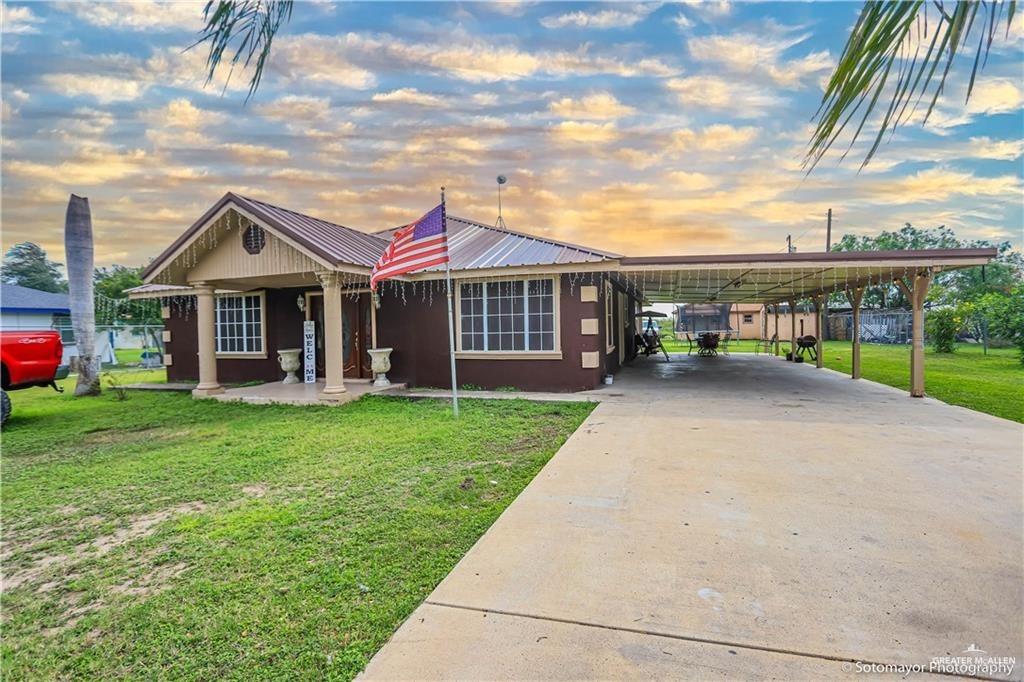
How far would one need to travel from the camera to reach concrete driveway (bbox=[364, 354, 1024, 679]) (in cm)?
198

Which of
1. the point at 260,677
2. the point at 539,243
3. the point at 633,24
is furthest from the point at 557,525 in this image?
the point at 539,243

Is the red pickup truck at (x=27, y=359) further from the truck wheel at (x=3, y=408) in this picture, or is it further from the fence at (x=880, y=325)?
the fence at (x=880, y=325)

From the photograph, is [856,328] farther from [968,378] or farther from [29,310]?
[29,310]

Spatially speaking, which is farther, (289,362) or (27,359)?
(289,362)

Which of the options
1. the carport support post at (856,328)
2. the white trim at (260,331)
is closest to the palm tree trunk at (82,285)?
the white trim at (260,331)

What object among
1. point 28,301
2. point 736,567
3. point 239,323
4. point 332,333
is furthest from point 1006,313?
point 28,301

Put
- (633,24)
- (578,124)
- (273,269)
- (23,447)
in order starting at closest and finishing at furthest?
(23,447) < (633,24) < (273,269) < (578,124)

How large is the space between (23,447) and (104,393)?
18.5 feet

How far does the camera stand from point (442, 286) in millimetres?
10000

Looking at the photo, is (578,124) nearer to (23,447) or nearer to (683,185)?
(683,185)

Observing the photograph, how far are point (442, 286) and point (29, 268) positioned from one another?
55.4 m

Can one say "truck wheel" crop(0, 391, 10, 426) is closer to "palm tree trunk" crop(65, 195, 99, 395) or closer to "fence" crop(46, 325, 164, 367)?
"palm tree trunk" crop(65, 195, 99, 395)

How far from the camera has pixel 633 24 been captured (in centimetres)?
676

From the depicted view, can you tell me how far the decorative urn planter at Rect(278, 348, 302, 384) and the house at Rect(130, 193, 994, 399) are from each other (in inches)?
20.4
